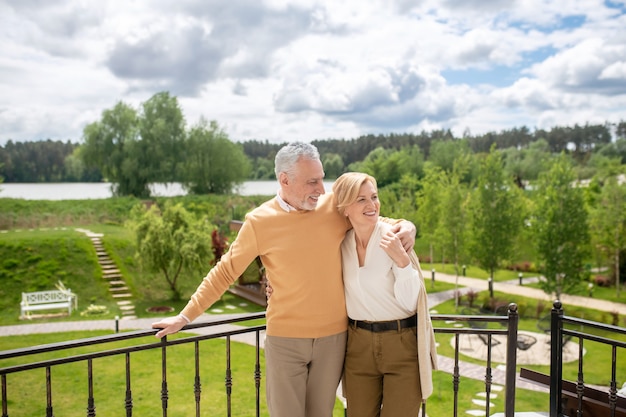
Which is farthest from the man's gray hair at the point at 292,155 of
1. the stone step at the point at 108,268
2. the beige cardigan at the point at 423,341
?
the stone step at the point at 108,268

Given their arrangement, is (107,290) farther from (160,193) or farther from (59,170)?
(59,170)

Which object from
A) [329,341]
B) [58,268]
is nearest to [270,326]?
[329,341]

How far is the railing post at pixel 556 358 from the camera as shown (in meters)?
3.40

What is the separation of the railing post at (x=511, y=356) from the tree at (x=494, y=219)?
60.9ft

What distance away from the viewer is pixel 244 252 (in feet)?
9.23

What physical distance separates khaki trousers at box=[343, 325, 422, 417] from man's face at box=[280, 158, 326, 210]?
0.74 metres

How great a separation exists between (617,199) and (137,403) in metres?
21.5

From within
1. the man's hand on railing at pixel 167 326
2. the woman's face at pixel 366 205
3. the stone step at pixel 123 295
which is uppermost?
the woman's face at pixel 366 205

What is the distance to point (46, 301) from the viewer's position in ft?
59.3

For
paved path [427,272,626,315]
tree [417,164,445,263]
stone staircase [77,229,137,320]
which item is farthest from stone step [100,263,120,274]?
paved path [427,272,626,315]

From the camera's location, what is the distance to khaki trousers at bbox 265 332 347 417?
270 cm

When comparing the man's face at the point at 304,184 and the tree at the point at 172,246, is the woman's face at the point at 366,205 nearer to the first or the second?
the man's face at the point at 304,184

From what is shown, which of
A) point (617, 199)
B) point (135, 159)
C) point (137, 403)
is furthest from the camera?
point (135, 159)

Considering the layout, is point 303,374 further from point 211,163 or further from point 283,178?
point 211,163
